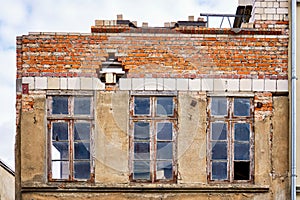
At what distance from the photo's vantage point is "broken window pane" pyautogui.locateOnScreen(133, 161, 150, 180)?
911 centimetres

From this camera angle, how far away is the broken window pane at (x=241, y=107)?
9.20 meters

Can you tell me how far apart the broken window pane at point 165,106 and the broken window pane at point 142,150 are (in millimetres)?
657

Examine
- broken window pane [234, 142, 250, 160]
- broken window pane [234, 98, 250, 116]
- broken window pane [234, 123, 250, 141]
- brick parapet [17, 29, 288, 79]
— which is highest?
brick parapet [17, 29, 288, 79]

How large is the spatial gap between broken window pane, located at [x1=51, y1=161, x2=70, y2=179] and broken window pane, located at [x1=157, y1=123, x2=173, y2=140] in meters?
1.81

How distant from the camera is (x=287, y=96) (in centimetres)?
920

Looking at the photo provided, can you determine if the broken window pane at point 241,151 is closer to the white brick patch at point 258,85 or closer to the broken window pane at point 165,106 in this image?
the white brick patch at point 258,85

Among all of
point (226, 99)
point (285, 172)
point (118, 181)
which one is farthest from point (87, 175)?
point (285, 172)

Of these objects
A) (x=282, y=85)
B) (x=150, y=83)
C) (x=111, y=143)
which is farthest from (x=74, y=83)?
(x=282, y=85)

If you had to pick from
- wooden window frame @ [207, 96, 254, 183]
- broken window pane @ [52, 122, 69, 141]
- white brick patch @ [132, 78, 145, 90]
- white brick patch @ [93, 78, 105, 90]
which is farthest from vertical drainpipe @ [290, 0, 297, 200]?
broken window pane @ [52, 122, 69, 141]

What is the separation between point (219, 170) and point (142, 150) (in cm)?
150

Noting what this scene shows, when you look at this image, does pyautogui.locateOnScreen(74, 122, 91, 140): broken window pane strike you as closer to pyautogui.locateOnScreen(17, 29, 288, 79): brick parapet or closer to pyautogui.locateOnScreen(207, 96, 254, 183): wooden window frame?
pyautogui.locateOnScreen(17, 29, 288, 79): brick parapet

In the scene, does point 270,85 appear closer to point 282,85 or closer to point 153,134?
point 282,85

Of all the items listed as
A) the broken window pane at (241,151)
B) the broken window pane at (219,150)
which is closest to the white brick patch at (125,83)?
the broken window pane at (219,150)

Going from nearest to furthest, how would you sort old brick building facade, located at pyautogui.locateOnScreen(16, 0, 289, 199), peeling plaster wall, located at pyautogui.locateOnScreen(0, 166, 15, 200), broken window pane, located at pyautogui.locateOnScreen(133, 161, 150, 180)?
old brick building facade, located at pyautogui.locateOnScreen(16, 0, 289, 199) < broken window pane, located at pyautogui.locateOnScreen(133, 161, 150, 180) < peeling plaster wall, located at pyautogui.locateOnScreen(0, 166, 15, 200)
